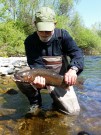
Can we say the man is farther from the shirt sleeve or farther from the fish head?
the fish head

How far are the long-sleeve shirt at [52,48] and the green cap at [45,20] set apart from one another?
→ 50 centimetres

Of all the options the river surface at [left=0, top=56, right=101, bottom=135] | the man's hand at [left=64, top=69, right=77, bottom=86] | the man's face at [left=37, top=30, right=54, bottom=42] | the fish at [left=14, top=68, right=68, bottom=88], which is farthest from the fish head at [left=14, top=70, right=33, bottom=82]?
the river surface at [left=0, top=56, right=101, bottom=135]

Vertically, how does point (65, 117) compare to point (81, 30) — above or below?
above

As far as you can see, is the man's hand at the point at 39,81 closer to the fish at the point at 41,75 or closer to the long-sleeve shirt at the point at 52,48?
the fish at the point at 41,75

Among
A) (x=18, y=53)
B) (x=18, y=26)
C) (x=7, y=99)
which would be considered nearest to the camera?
(x=7, y=99)

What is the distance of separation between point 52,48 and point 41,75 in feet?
3.03

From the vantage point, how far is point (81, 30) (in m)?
49.1

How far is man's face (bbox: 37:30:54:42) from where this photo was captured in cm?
448

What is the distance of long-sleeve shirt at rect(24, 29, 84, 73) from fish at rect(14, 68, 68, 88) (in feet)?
1.77

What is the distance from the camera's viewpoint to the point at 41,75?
433 cm

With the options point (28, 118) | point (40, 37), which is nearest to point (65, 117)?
point (28, 118)

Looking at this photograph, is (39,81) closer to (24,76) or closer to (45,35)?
(24,76)

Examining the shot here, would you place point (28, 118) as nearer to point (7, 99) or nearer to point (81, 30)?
point (7, 99)

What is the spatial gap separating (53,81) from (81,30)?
4546 centimetres
